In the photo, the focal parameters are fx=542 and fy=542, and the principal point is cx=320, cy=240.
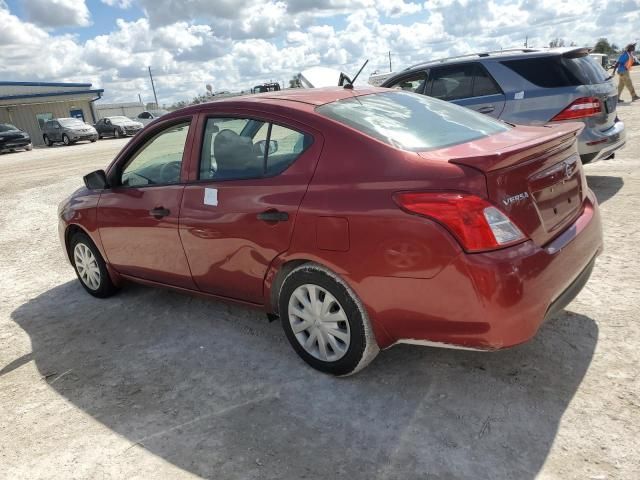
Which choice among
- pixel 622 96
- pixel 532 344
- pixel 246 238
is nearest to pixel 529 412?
pixel 532 344

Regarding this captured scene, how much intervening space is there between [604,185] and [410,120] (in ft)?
15.4

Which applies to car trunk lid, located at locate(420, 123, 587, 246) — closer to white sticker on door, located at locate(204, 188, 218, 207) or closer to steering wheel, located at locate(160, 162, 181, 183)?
white sticker on door, located at locate(204, 188, 218, 207)

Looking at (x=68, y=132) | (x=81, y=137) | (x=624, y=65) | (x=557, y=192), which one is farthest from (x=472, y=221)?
(x=68, y=132)

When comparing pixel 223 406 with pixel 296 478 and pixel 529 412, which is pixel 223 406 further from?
pixel 529 412

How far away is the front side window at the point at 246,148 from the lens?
3109mm

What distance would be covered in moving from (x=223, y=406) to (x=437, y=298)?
1.33m

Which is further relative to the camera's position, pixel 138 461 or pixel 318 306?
pixel 318 306

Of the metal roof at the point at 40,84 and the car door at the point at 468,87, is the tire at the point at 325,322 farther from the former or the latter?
the metal roof at the point at 40,84

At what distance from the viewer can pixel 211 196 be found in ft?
11.2

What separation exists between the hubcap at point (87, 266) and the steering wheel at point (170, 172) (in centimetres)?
131

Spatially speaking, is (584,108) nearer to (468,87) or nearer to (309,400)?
(468,87)

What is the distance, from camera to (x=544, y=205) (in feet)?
8.83

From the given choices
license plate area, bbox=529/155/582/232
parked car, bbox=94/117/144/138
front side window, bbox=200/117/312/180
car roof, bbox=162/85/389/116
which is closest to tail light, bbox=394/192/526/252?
license plate area, bbox=529/155/582/232

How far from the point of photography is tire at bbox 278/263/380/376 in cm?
286
